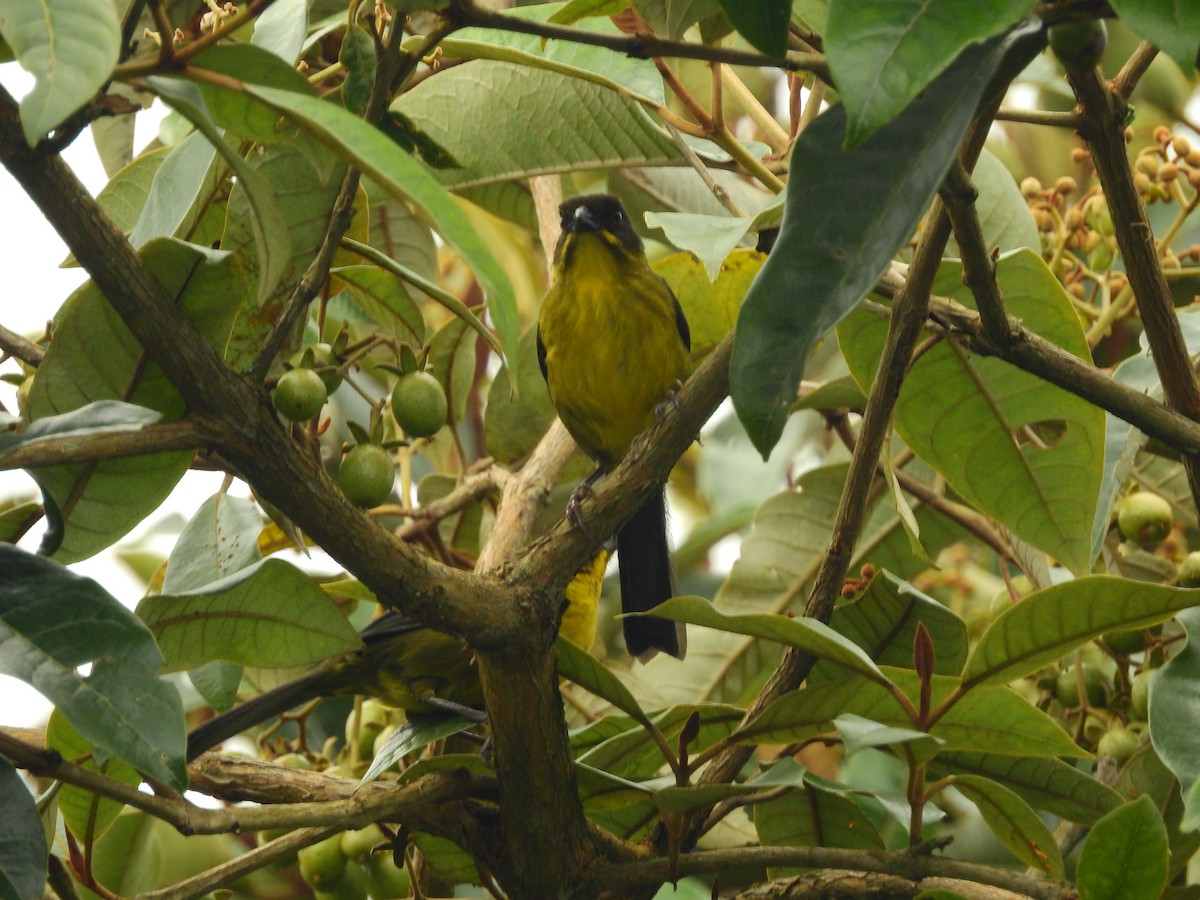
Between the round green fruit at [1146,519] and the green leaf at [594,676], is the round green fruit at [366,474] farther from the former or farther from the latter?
the round green fruit at [1146,519]

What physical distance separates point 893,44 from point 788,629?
0.84 metres

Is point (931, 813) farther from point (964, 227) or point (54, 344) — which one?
point (54, 344)

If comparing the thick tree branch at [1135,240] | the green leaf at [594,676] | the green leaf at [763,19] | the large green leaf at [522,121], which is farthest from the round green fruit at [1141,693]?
the green leaf at [763,19]

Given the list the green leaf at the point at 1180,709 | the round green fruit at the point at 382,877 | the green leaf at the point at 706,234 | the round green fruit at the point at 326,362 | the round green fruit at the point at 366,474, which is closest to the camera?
the green leaf at the point at 1180,709

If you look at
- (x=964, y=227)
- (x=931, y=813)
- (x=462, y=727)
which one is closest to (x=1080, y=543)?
(x=931, y=813)

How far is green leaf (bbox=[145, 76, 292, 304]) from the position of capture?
128 centimetres

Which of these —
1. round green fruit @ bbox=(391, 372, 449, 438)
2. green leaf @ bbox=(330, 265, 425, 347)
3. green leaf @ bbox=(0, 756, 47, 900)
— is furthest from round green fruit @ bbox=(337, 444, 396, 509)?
green leaf @ bbox=(0, 756, 47, 900)

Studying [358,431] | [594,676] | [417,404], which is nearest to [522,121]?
[417,404]

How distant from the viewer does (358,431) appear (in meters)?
2.20

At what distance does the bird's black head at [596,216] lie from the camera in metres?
3.67

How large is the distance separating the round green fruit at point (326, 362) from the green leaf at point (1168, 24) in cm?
131

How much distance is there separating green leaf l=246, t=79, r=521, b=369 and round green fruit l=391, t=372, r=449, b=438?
1070 mm

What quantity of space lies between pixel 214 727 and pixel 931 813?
1.40 metres

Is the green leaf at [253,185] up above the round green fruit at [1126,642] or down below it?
above
